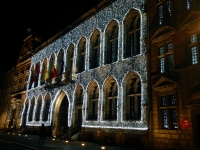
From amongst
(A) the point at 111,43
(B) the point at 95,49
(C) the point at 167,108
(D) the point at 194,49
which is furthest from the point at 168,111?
(B) the point at 95,49

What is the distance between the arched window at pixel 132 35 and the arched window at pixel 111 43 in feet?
4.38

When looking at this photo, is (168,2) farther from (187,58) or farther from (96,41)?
(96,41)

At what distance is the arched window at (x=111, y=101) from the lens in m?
16.2

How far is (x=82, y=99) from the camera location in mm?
19297

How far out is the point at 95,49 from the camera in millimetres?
19516

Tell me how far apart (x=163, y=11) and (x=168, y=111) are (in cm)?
668

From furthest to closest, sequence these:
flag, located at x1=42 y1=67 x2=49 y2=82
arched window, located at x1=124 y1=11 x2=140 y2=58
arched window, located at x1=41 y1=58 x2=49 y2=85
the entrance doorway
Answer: arched window, located at x1=41 y1=58 x2=49 y2=85
flag, located at x1=42 y1=67 x2=49 y2=82
the entrance doorway
arched window, located at x1=124 y1=11 x2=140 y2=58

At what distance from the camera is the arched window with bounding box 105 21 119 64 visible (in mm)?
17406

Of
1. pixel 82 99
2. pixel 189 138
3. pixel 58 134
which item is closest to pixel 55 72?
pixel 82 99

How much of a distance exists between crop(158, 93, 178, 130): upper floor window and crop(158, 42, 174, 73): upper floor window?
5.59 feet

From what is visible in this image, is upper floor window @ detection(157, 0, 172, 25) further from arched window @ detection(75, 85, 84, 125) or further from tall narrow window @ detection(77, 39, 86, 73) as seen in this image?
arched window @ detection(75, 85, 84, 125)

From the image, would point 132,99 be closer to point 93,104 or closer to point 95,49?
point 93,104

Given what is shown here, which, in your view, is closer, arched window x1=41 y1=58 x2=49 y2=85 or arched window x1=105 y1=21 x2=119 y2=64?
arched window x1=105 y1=21 x2=119 y2=64

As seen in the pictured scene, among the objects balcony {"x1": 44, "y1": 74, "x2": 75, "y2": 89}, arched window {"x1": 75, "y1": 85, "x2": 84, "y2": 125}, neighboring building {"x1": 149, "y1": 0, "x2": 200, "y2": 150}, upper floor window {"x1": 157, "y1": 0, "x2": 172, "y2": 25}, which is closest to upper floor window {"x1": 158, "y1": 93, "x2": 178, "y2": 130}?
neighboring building {"x1": 149, "y1": 0, "x2": 200, "y2": 150}
